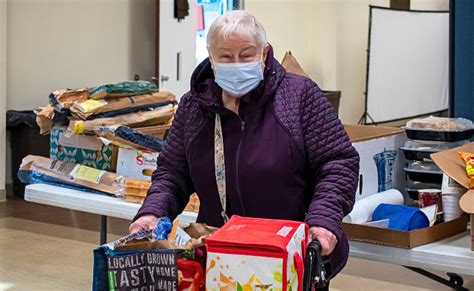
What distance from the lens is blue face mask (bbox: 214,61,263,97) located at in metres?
2.11

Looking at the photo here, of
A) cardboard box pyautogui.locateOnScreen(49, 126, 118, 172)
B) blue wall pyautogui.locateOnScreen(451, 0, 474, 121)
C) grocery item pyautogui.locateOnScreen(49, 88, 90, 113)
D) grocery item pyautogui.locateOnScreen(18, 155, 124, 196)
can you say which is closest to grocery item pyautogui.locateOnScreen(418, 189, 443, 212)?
blue wall pyautogui.locateOnScreen(451, 0, 474, 121)

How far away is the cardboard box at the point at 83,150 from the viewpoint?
400 cm

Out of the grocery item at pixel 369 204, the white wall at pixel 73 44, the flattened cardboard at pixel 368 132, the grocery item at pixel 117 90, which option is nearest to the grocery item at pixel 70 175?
the grocery item at pixel 117 90

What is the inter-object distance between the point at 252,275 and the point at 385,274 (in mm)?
3396

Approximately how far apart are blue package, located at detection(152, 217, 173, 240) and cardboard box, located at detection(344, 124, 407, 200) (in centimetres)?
126

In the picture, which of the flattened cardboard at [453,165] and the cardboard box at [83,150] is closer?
the flattened cardboard at [453,165]

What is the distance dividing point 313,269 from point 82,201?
2027 millimetres

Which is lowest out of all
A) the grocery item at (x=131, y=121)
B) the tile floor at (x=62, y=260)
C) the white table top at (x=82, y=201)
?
the tile floor at (x=62, y=260)

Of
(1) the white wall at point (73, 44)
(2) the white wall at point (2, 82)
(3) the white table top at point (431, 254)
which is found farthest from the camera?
(1) the white wall at point (73, 44)

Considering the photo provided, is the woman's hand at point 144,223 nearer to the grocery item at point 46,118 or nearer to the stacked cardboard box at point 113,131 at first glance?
the stacked cardboard box at point 113,131

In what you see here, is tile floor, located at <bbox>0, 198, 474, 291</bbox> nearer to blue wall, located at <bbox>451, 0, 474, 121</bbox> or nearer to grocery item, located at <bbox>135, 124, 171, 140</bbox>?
grocery item, located at <bbox>135, 124, 171, 140</bbox>

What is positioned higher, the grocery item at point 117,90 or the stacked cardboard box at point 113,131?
the grocery item at point 117,90

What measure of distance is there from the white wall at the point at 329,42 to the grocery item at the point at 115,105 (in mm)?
6662

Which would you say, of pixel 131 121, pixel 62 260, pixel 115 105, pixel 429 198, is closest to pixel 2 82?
pixel 62 260
